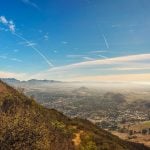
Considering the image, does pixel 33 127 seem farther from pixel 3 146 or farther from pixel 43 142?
pixel 3 146

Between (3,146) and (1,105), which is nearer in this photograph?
(3,146)

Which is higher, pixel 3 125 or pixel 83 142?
pixel 3 125

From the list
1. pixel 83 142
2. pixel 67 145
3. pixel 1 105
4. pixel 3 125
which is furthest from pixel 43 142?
pixel 1 105

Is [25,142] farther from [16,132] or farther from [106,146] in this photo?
[106,146]

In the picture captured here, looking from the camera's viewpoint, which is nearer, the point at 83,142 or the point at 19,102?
the point at 83,142

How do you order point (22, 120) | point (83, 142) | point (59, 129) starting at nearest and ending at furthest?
point (22, 120)
point (83, 142)
point (59, 129)

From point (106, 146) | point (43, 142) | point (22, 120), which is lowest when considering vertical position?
point (106, 146)

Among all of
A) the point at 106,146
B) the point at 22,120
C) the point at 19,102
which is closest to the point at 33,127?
the point at 22,120

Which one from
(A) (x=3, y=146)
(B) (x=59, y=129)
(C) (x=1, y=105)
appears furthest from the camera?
(C) (x=1, y=105)

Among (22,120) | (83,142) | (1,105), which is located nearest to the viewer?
(22,120)
